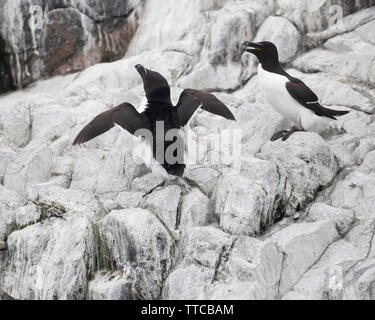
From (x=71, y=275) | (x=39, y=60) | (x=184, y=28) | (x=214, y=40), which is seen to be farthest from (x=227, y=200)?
(x=39, y=60)

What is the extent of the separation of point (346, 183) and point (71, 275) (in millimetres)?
3232

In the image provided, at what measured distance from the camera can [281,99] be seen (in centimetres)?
701

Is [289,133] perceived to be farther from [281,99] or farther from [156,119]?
[156,119]

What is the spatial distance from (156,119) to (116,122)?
47cm

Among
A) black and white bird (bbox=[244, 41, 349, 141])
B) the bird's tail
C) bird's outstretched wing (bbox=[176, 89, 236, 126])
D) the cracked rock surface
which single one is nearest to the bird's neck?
black and white bird (bbox=[244, 41, 349, 141])

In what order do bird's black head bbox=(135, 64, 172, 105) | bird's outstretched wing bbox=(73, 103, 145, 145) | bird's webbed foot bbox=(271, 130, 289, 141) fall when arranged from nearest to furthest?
bird's outstretched wing bbox=(73, 103, 145, 145) < bird's black head bbox=(135, 64, 172, 105) < bird's webbed foot bbox=(271, 130, 289, 141)

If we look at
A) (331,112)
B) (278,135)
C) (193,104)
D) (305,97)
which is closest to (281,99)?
(305,97)

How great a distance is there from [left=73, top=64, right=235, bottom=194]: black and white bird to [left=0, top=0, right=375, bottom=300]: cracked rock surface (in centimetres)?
23

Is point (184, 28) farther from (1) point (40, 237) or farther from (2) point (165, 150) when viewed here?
(1) point (40, 237)

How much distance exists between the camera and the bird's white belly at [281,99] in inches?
274

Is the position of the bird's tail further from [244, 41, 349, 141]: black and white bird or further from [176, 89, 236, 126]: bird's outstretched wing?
[176, 89, 236, 126]: bird's outstretched wing

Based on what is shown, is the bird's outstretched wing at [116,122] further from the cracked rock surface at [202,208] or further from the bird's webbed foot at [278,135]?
the bird's webbed foot at [278,135]

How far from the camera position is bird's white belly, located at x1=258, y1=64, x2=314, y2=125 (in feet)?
22.8

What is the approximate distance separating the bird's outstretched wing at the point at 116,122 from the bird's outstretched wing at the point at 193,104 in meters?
0.53
